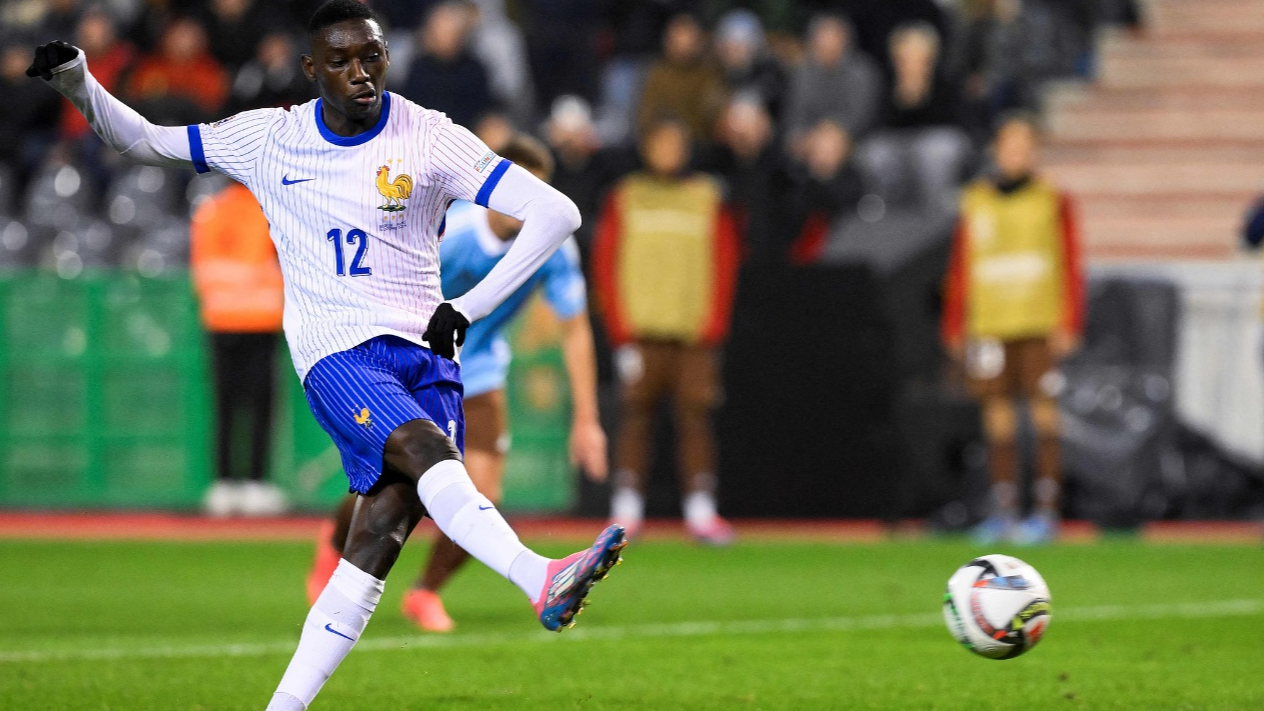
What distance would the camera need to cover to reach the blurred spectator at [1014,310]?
498 inches

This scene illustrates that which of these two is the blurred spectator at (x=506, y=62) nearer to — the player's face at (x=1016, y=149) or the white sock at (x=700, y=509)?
the white sock at (x=700, y=509)

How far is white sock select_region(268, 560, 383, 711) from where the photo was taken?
4973 mm

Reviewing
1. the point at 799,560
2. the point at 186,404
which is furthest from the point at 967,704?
the point at 186,404

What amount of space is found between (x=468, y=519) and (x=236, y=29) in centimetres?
1315

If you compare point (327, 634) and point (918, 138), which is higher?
point (918, 138)

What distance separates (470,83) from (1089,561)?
6765 mm

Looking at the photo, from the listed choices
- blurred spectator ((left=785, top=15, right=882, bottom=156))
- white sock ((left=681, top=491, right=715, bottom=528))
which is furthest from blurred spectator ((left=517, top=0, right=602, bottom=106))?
white sock ((left=681, top=491, right=715, bottom=528))

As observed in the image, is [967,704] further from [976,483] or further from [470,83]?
[470,83]

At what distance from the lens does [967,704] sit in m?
6.11

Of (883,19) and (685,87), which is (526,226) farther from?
(883,19)

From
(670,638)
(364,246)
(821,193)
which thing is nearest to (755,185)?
(821,193)

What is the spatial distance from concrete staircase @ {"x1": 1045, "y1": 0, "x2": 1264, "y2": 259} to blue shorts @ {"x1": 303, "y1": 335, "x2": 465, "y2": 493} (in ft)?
41.0

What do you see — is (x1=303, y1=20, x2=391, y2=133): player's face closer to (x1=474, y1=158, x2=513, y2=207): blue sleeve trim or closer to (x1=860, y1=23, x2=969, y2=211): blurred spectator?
(x1=474, y1=158, x2=513, y2=207): blue sleeve trim

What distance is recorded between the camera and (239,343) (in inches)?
550
